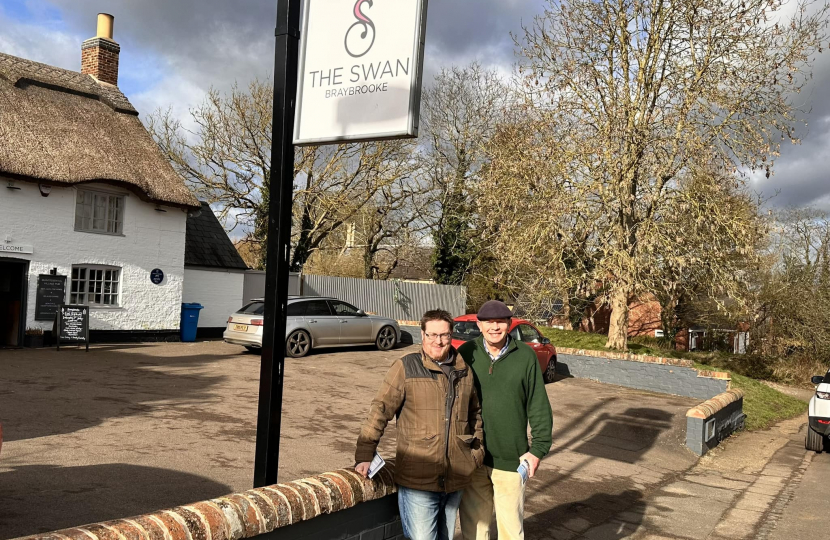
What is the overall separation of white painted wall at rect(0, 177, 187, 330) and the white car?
1693 centimetres

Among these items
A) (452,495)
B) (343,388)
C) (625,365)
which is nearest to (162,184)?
Answer: (343,388)

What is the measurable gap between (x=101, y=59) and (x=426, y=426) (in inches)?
883

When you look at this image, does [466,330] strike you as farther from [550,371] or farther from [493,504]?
[493,504]

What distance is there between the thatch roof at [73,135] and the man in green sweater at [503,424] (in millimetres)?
16280

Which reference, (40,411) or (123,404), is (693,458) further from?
(40,411)

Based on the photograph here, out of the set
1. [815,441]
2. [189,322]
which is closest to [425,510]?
[815,441]

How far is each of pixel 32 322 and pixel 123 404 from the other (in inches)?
363

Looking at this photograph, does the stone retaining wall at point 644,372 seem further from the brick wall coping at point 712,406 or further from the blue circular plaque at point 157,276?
the blue circular plaque at point 157,276

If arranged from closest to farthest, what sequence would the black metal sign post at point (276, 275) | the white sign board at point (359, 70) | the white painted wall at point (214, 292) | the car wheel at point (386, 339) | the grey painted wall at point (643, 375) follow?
the black metal sign post at point (276, 275)
the white sign board at point (359, 70)
the grey painted wall at point (643, 375)
the car wheel at point (386, 339)
the white painted wall at point (214, 292)

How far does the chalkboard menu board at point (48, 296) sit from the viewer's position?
17.3m

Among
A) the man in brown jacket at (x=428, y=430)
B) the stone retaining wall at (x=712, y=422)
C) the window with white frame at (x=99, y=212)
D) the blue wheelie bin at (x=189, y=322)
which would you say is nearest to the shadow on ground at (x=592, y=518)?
the man in brown jacket at (x=428, y=430)

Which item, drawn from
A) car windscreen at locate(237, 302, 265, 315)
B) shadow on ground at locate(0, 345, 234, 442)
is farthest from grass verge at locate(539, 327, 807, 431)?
shadow on ground at locate(0, 345, 234, 442)

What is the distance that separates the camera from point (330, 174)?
30.8 m

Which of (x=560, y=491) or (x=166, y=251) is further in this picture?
(x=166, y=251)
